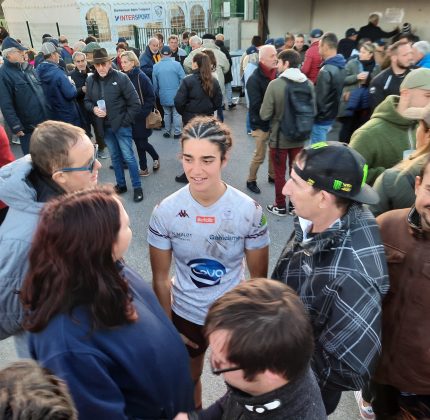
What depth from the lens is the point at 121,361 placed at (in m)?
1.11

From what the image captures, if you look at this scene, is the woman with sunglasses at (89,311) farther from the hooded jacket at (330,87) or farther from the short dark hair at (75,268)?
the hooded jacket at (330,87)

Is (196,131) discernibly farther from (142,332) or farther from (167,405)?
(167,405)

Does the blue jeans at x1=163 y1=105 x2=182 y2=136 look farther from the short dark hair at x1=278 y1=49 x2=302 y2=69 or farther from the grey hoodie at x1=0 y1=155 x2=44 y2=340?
the grey hoodie at x1=0 y1=155 x2=44 y2=340

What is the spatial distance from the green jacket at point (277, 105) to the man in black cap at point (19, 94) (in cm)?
342

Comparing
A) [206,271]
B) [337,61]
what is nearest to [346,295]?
[206,271]

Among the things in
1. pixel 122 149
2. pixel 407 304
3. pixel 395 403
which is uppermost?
pixel 407 304

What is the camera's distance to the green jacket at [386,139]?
8.54ft

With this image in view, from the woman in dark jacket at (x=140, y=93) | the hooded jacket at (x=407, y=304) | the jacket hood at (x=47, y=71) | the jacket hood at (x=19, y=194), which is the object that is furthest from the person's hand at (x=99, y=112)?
the hooded jacket at (x=407, y=304)

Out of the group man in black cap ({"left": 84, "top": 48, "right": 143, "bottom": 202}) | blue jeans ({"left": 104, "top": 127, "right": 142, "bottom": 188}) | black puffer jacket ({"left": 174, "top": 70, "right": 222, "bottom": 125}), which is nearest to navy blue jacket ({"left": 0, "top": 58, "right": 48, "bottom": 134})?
man in black cap ({"left": 84, "top": 48, "right": 143, "bottom": 202})

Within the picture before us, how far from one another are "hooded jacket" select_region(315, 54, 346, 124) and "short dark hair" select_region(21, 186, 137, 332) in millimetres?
4650

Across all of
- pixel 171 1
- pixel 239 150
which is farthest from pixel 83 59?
pixel 171 1

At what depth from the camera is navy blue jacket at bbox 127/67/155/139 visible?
209 inches

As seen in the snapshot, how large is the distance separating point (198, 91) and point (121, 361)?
4769mm

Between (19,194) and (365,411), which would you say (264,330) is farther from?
(365,411)
